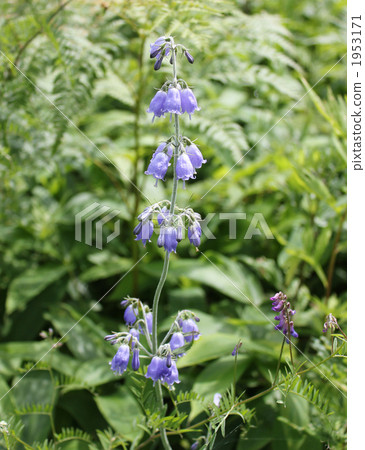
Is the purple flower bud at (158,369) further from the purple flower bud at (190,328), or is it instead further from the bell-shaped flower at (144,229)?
the bell-shaped flower at (144,229)

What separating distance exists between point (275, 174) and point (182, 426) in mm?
1721

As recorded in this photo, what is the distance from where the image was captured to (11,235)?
283 centimetres

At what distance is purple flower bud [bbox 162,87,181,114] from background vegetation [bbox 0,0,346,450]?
0.84 m

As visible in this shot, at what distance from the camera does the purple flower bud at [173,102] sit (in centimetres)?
130

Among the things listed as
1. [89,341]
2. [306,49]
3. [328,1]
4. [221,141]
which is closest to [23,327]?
[89,341]

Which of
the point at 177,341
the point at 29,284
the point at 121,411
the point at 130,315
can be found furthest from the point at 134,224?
the point at 177,341

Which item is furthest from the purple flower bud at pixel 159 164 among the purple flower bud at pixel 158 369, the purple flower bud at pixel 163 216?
the purple flower bud at pixel 158 369

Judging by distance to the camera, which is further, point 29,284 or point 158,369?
point 29,284

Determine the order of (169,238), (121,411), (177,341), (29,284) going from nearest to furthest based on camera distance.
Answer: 1. (169,238)
2. (177,341)
3. (121,411)
4. (29,284)

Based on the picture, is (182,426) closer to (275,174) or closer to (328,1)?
(275,174)

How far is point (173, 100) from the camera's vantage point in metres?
1.30

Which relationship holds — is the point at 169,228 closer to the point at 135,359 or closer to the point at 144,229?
the point at 144,229

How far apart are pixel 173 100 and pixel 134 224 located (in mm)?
1428

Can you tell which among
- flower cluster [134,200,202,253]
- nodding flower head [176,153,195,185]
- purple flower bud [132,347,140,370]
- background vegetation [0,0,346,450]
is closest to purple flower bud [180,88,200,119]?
nodding flower head [176,153,195,185]
